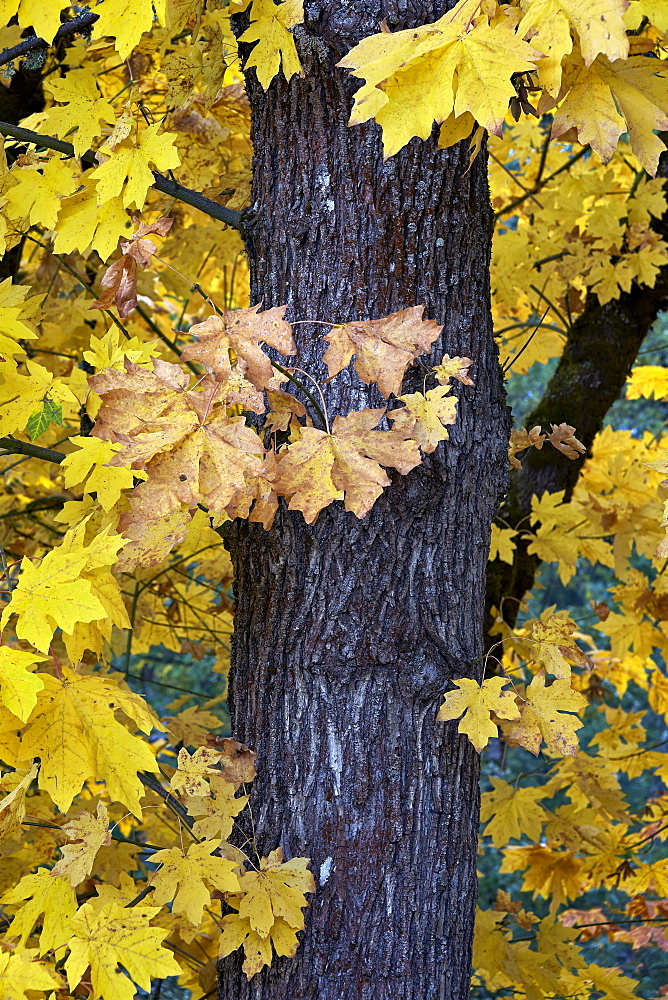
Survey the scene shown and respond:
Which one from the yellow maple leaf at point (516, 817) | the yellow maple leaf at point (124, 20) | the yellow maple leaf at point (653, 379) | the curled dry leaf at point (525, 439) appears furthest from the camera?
the yellow maple leaf at point (653, 379)

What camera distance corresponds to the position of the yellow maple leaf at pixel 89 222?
1.61 metres

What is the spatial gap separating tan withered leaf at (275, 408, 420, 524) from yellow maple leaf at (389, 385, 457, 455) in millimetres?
85

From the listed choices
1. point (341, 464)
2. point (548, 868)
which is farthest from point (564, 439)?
point (548, 868)

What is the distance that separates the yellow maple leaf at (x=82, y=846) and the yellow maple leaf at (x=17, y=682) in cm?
34

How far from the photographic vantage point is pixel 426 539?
5.36 ft

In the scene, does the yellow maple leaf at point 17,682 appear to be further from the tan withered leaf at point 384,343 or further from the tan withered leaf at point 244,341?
the tan withered leaf at point 384,343

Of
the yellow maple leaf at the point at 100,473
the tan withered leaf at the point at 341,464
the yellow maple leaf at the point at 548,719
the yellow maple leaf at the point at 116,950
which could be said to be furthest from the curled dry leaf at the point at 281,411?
the yellow maple leaf at the point at 116,950

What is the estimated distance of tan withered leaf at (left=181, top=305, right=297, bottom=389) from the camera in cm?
131

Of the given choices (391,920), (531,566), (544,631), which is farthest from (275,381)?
(531,566)

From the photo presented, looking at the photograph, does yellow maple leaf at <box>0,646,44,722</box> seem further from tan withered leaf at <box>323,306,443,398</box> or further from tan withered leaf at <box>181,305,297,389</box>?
tan withered leaf at <box>323,306,443,398</box>

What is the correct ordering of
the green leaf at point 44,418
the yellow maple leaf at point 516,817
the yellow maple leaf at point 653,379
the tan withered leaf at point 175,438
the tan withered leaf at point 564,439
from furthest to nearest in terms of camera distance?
the yellow maple leaf at point 653,379
the yellow maple leaf at point 516,817
the tan withered leaf at point 564,439
the green leaf at point 44,418
the tan withered leaf at point 175,438

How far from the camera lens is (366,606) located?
1.59 metres

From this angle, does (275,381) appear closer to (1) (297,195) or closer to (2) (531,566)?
(1) (297,195)

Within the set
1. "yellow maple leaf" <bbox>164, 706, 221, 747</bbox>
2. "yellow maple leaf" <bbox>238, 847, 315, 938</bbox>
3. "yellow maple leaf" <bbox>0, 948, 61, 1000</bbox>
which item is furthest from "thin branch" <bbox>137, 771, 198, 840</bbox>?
"yellow maple leaf" <bbox>164, 706, 221, 747</bbox>
